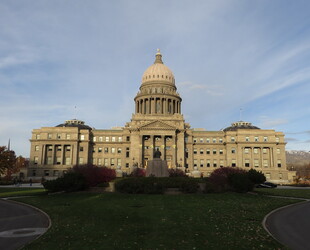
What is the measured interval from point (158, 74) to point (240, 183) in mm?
78204

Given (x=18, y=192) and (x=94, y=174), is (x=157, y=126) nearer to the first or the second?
(x=94, y=174)

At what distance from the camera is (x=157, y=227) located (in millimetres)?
15875

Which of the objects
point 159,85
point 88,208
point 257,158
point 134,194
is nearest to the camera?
point 88,208

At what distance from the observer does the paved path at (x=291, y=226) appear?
13.9 m

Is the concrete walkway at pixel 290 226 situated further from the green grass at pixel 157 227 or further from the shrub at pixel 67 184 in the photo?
the shrub at pixel 67 184

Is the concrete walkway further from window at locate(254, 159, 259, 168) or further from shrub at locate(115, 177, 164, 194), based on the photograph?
window at locate(254, 159, 259, 168)

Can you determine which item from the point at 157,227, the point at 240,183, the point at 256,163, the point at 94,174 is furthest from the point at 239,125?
the point at 157,227

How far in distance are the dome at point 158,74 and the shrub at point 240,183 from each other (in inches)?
2913

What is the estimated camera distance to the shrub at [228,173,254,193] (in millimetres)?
34156

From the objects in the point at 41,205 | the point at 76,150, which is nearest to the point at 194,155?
the point at 76,150

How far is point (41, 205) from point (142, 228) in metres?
15.2

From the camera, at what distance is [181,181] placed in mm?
33312

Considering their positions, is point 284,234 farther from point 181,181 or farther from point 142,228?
point 181,181

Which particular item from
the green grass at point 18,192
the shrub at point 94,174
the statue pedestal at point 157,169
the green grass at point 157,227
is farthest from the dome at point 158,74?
the green grass at point 157,227
